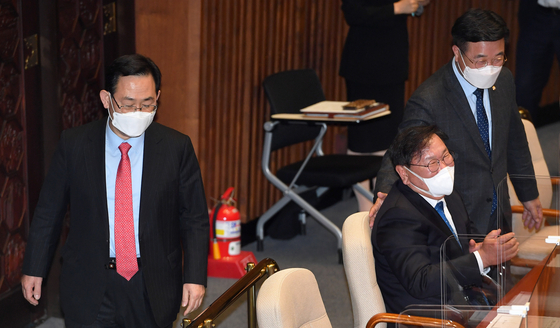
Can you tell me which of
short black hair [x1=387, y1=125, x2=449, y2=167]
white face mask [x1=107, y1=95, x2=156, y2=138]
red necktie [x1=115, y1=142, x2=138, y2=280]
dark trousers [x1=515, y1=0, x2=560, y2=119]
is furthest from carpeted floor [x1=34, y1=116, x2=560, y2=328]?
white face mask [x1=107, y1=95, x2=156, y2=138]

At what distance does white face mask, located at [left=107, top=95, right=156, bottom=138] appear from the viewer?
253cm

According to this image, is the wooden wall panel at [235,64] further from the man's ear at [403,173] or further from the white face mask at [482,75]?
the man's ear at [403,173]

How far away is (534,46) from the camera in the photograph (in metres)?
5.52

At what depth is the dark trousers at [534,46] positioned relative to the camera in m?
5.38

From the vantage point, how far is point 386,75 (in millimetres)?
5035

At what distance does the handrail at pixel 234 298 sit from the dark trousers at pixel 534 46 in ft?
12.0

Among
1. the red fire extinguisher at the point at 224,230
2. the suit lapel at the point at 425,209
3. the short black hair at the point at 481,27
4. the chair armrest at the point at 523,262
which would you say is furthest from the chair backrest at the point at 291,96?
the chair armrest at the point at 523,262

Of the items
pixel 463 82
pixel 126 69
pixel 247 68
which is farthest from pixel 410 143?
pixel 247 68

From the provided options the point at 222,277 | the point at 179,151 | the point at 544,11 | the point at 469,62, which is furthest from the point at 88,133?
the point at 544,11

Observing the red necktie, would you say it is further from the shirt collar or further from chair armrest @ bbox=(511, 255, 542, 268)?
the shirt collar

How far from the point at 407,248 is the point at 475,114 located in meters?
0.88

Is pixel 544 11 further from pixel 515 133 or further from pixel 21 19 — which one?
pixel 21 19

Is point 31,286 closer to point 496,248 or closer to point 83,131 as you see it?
point 83,131

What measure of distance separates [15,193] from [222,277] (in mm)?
1478
